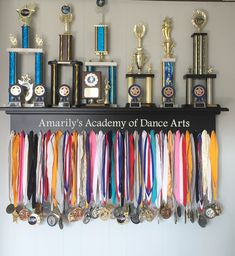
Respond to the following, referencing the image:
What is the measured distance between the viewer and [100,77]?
93.3 inches

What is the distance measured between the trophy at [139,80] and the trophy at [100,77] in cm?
11

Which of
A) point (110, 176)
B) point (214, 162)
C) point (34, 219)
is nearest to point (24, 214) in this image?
point (34, 219)

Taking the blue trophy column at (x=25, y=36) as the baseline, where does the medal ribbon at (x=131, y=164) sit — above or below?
below

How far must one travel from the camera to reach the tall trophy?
2379 mm

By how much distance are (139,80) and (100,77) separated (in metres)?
0.28

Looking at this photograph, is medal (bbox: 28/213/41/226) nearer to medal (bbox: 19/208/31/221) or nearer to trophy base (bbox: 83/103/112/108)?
medal (bbox: 19/208/31/221)

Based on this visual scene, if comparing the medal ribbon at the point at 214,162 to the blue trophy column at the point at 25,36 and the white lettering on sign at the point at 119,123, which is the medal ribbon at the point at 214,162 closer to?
the white lettering on sign at the point at 119,123

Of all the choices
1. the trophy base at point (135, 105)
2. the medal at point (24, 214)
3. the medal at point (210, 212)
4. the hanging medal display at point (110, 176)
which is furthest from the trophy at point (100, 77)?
the medal at point (210, 212)

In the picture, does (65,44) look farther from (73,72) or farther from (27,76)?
(27,76)

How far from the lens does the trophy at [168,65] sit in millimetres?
2381

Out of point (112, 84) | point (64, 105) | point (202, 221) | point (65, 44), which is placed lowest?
point (202, 221)

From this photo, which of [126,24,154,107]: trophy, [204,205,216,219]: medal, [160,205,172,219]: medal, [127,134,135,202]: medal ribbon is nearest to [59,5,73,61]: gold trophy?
[126,24,154,107]: trophy

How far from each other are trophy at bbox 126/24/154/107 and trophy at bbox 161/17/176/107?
91mm

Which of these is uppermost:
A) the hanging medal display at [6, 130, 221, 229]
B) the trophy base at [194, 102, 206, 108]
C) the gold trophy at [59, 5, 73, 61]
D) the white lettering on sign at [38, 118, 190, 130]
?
the gold trophy at [59, 5, 73, 61]
